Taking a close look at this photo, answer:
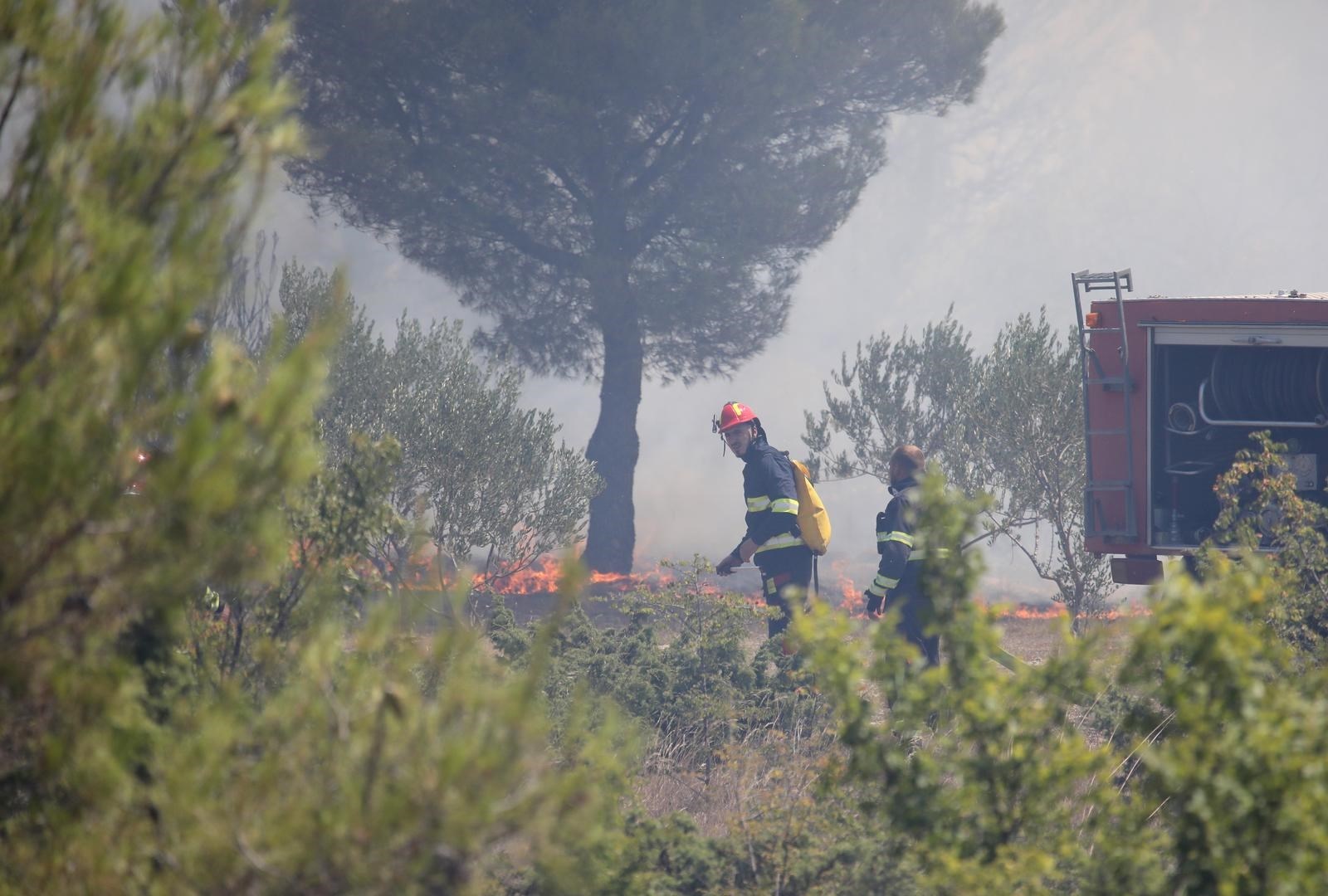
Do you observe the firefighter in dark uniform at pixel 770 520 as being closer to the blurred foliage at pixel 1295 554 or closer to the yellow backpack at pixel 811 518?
the yellow backpack at pixel 811 518

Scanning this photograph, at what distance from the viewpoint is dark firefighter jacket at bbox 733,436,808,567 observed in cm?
820

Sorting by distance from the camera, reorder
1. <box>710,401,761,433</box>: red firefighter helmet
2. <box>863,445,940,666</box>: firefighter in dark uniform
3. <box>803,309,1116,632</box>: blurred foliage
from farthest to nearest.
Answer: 1. <box>803,309,1116,632</box>: blurred foliage
2. <box>710,401,761,433</box>: red firefighter helmet
3. <box>863,445,940,666</box>: firefighter in dark uniform

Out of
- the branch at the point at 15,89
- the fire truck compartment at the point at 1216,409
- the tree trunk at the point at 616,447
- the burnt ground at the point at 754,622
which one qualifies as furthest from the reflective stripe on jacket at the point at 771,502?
the tree trunk at the point at 616,447

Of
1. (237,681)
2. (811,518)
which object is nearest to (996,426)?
(811,518)

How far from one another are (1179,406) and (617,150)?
13722 millimetres

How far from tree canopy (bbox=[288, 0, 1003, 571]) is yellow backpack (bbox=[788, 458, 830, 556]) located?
11.9m

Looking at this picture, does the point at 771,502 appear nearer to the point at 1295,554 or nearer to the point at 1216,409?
the point at 1295,554

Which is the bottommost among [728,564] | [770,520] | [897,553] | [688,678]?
[688,678]

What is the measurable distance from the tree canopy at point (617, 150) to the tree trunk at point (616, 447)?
4 centimetres

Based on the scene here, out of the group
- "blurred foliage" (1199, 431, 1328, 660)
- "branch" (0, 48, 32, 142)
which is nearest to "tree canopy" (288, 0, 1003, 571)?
"blurred foliage" (1199, 431, 1328, 660)

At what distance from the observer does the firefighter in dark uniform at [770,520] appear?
8203 mm

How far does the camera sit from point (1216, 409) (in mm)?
8977

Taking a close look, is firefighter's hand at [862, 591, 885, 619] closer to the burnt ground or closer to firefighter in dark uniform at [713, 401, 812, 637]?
firefighter in dark uniform at [713, 401, 812, 637]

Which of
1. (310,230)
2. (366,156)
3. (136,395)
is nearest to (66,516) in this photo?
(136,395)
